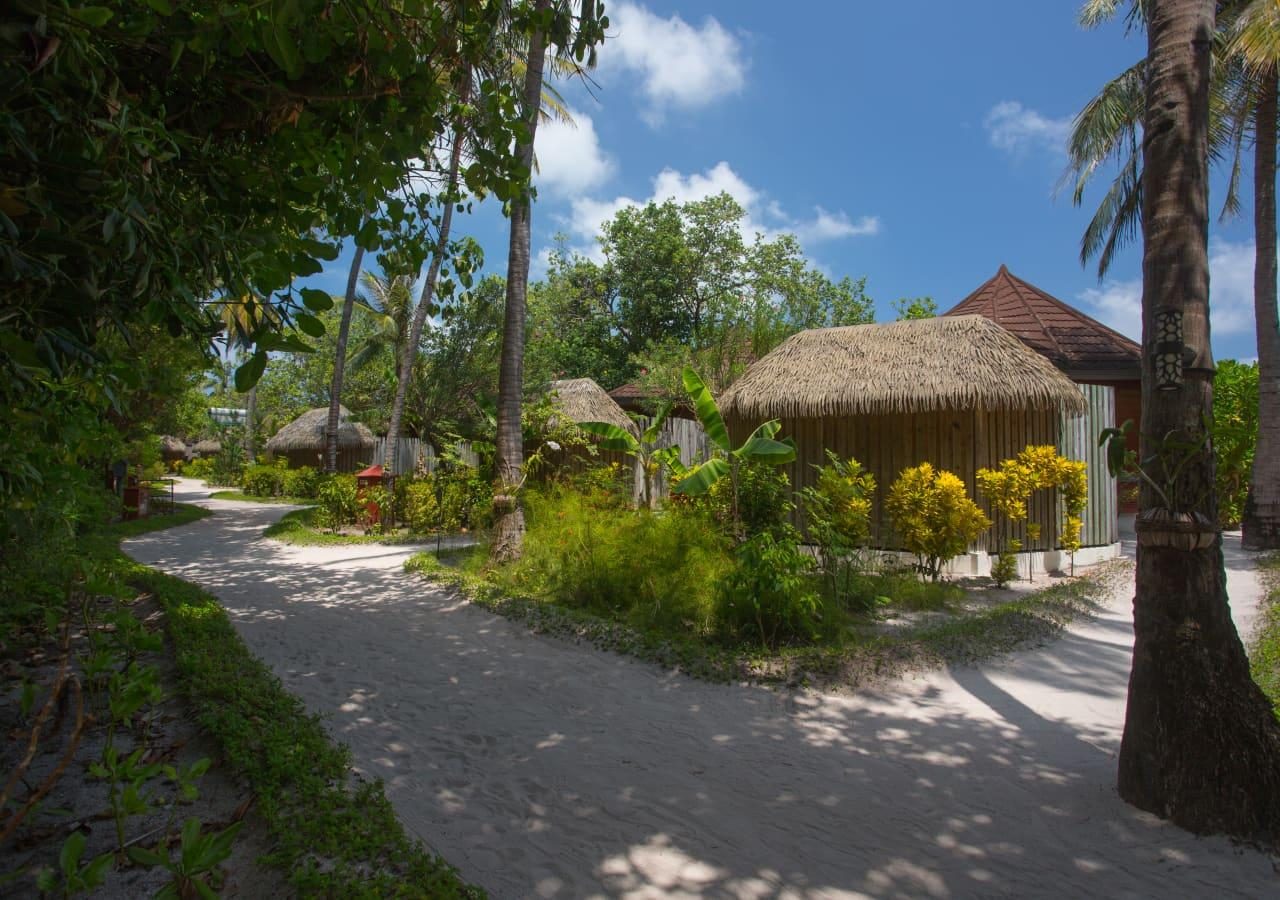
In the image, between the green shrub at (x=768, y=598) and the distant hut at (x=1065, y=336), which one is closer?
the green shrub at (x=768, y=598)

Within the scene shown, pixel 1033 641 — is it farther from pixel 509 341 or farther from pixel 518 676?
pixel 509 341

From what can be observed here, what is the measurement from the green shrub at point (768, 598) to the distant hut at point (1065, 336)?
1112 cm

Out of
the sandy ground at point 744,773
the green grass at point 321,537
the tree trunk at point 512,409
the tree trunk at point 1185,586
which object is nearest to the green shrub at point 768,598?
the sandy ground at point 744,773

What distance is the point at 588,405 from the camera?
16.5 meters

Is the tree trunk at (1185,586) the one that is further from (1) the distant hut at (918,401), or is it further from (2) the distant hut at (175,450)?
(2) the distant hut at (175,450)

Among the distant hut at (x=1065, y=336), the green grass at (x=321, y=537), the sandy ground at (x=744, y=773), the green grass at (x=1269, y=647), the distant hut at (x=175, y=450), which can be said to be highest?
the distant hut at (x=1065, y=336)

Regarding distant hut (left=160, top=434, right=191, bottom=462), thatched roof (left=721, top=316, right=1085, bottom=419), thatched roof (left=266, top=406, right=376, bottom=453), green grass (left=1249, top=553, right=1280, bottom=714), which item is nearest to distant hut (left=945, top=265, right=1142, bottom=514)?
thatched roof (left=721, top=316, right=1085, bottom=419)

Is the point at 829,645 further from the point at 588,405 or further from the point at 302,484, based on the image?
the point at 302,484

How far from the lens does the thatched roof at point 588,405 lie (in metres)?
16.1

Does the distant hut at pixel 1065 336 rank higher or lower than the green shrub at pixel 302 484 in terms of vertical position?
higher

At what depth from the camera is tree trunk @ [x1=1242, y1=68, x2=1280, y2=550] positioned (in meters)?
11.4

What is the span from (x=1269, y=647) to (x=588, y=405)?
41.9ft

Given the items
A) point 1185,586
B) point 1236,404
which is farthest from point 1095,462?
point 1185,586

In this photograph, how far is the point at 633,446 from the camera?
32.4ft
